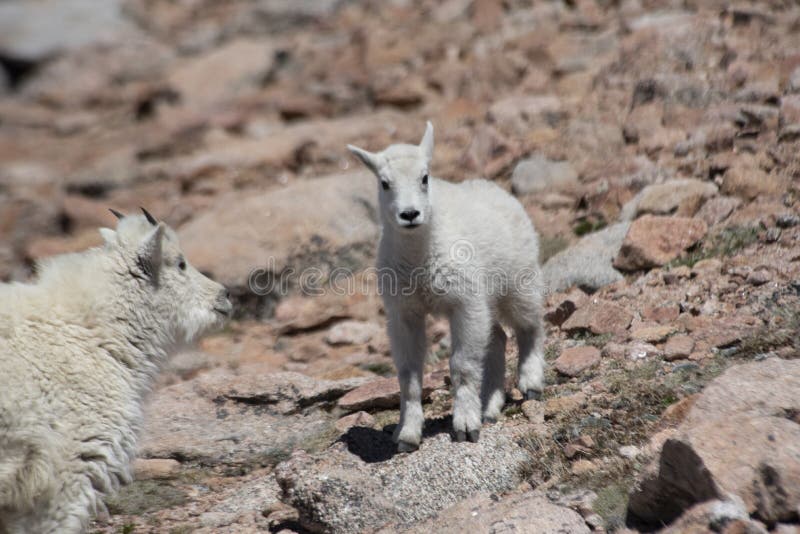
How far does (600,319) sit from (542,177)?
4.21 m

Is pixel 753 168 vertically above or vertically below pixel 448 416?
above

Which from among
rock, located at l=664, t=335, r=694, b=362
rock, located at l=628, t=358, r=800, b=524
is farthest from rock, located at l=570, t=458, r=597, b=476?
rock, located at l=664, t=335, r=694, b=362

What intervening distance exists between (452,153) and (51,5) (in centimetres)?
1939

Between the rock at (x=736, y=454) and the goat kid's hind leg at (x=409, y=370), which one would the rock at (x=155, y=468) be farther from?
the rock at (x=736, y=454)

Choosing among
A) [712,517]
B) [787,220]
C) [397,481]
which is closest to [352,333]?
[397,481]

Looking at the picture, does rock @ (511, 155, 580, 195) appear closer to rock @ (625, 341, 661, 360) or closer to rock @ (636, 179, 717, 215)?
rock @ (636, 179, 717, 215)

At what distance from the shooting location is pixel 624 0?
16.6m

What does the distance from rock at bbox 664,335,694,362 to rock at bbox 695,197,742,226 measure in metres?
2.49

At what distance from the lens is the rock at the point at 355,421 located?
718 cm

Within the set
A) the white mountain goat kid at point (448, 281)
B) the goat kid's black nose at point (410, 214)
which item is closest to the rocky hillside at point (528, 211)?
the white mountain goat kid at point (448, 281)

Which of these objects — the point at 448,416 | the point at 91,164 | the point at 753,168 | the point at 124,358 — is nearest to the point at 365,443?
the point at 448,416

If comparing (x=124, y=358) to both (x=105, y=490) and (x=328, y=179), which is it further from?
(x=328, y=179)

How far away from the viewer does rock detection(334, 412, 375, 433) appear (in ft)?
23.6

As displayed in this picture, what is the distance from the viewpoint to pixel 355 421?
7.25 m
